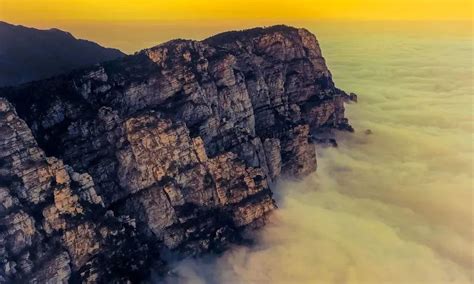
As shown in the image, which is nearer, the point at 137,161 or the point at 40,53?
the point at 137,161

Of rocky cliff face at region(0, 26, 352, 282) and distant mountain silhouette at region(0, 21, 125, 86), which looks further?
distant mountain silhouette at region(0, 21, 125, 86)

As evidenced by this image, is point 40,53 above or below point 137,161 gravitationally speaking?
above

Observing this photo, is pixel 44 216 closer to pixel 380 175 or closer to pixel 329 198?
pixel 329 198

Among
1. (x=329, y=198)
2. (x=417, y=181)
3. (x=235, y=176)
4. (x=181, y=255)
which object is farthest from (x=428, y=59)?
(x=181, y=255)

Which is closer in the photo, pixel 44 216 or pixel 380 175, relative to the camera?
pixel 44 216

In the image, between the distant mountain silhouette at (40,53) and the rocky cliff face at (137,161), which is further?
the distant mountain silhouette at (40,53)
